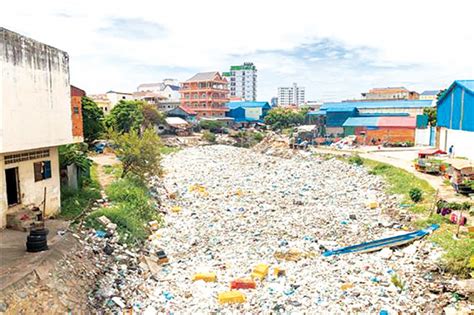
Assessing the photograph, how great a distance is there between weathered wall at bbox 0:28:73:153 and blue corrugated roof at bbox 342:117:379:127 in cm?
3216

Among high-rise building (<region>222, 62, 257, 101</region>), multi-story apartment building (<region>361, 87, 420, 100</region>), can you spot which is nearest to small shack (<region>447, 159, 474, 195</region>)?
multi-story apartment building (<region>361, 87, 420, 100</region>)

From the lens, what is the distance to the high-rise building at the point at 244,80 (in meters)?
129

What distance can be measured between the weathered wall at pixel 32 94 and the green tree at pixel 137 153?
5569 millimetres

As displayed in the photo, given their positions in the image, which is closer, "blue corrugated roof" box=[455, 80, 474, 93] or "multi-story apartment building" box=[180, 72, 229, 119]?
"blue corrugated roof" box=[455, 80, 474, 93]

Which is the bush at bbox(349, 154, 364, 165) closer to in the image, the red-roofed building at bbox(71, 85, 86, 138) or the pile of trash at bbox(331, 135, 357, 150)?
the pile of trash at bbox(331, 135, 357, 150)

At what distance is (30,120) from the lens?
32.4 ft

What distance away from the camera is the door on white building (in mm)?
9974

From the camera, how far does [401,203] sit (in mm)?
15469

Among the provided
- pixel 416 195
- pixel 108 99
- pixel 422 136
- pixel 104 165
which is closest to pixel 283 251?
pixel 416 195

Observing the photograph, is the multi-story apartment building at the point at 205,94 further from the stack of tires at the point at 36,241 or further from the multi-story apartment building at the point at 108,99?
the stack of tires at the point at 36,241

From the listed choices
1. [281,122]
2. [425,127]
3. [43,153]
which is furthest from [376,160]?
[281,122]

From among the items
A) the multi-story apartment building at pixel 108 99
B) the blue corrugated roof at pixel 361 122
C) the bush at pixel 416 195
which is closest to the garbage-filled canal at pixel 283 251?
the bush at pixel 416 195

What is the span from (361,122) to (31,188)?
34852 mm

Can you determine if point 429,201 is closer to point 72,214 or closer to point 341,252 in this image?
point 341,252
